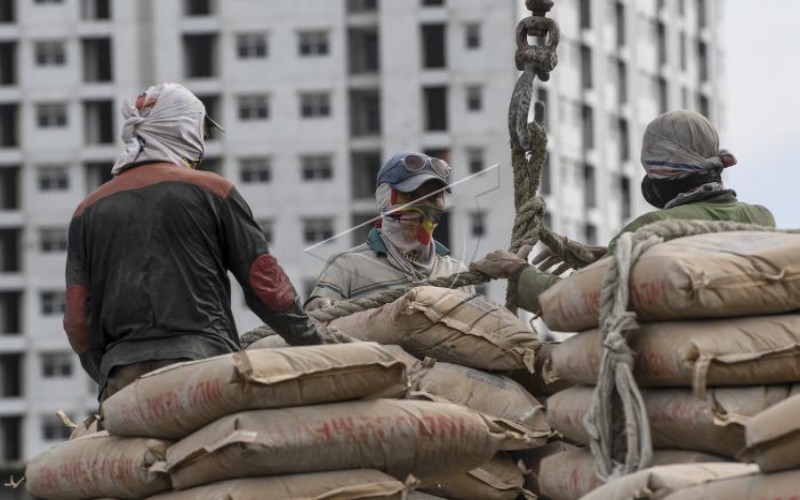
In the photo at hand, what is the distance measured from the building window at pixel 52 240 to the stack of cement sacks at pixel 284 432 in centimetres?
5780

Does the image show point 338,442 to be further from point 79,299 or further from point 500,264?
point 500,264

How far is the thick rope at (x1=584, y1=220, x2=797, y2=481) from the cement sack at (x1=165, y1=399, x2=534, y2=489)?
57cm

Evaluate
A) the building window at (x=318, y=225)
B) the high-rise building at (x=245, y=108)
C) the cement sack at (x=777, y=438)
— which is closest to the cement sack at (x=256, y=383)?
the cement sack at (x=777, y=438)

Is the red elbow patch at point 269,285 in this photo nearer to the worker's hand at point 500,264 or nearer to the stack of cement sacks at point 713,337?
the worker's hand at point 500,264

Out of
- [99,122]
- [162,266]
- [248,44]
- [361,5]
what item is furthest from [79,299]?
[361,5]

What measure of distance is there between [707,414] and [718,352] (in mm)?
161

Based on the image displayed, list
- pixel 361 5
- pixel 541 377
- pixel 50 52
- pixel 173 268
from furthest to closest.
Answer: pixel 361 5, pixel 50 52, pixel 541 377, pixel 173 268

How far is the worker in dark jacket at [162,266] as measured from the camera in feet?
23.2

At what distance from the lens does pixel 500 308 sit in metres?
8.09

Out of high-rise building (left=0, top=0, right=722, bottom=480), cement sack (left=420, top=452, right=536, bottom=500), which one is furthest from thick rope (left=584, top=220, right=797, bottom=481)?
high-rise building (left=0, top=0, right=722, bottom=480)

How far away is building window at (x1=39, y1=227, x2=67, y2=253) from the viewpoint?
211 ft

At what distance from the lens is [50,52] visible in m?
65.9

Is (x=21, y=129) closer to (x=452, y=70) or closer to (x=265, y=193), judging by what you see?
(x=265, y=193)

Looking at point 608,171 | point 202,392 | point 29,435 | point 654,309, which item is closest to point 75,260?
point 202,392
